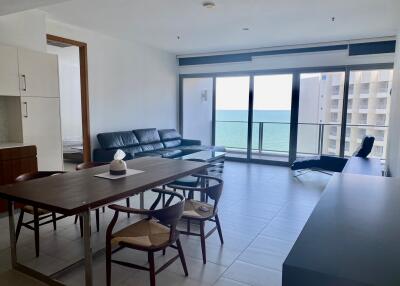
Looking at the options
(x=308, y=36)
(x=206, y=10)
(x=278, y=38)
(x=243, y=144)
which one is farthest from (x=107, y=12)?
(x=243, y=144)

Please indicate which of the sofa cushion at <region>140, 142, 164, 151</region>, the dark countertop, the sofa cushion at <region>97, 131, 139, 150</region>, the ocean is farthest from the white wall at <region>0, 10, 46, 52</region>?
the ocean

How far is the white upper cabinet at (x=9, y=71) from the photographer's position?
12.1ft

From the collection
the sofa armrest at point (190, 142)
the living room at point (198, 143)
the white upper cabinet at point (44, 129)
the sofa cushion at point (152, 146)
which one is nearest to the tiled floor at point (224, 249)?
the living room at point (198, 143)

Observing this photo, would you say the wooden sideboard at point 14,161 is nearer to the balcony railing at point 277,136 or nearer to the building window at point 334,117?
the balcony railing at point 277,136

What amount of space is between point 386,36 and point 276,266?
5264 millimetres

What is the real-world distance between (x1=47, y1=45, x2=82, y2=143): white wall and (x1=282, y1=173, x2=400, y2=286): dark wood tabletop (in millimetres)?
7316

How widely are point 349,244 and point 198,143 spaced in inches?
244

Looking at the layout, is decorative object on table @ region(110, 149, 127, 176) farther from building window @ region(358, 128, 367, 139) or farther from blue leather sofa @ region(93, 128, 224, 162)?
building window @ region(358, 128, 367, 139)

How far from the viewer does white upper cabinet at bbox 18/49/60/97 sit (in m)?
3.92

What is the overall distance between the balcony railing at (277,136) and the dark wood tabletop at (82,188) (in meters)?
4.65

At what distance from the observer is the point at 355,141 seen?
6.52m

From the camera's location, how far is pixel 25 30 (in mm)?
4125

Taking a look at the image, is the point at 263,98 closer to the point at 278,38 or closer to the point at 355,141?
the point at 278,38

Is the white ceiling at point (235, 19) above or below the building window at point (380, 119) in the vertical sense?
above
